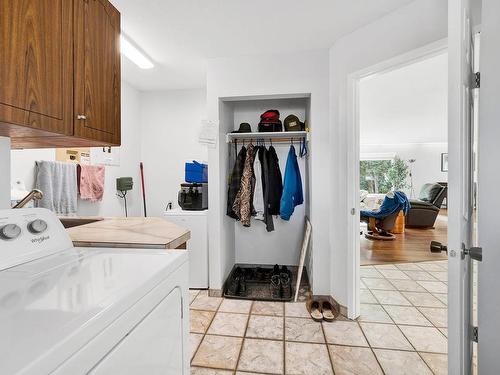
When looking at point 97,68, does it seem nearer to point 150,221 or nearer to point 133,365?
point 150,221

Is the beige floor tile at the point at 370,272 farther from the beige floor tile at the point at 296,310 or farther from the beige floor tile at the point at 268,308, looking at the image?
the beige floor tile at the point at 268,308

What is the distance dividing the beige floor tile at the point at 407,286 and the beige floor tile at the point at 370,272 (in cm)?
18

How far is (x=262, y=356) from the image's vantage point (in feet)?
5.71

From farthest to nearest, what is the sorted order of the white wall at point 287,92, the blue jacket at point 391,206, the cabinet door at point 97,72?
1. the blue jacket at point 391,206
2. the white wall at point 287,92
3. the cabinet door at point 97,72

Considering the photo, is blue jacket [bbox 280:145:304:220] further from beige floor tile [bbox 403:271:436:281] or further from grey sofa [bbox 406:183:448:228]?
grey sofa [bbox 406:183:448:228]

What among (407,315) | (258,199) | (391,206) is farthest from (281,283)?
(391,206)

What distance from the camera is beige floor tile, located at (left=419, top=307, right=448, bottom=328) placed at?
213cm

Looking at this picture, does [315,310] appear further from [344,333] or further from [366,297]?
[366,297]

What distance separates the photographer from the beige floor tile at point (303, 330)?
6.34ft

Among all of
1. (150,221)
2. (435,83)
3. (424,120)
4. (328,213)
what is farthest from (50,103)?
(424,120)

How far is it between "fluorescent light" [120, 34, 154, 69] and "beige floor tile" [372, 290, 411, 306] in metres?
3.30

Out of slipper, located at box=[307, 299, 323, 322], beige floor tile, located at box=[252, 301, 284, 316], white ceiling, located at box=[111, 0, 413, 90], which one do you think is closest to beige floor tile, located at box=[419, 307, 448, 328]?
slipper, located at box=[307, 299, 323, 322]

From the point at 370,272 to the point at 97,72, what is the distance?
341 cm

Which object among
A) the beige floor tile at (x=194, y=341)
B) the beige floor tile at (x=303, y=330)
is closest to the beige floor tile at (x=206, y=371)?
the beige floor tile at (x=194, y=341)
